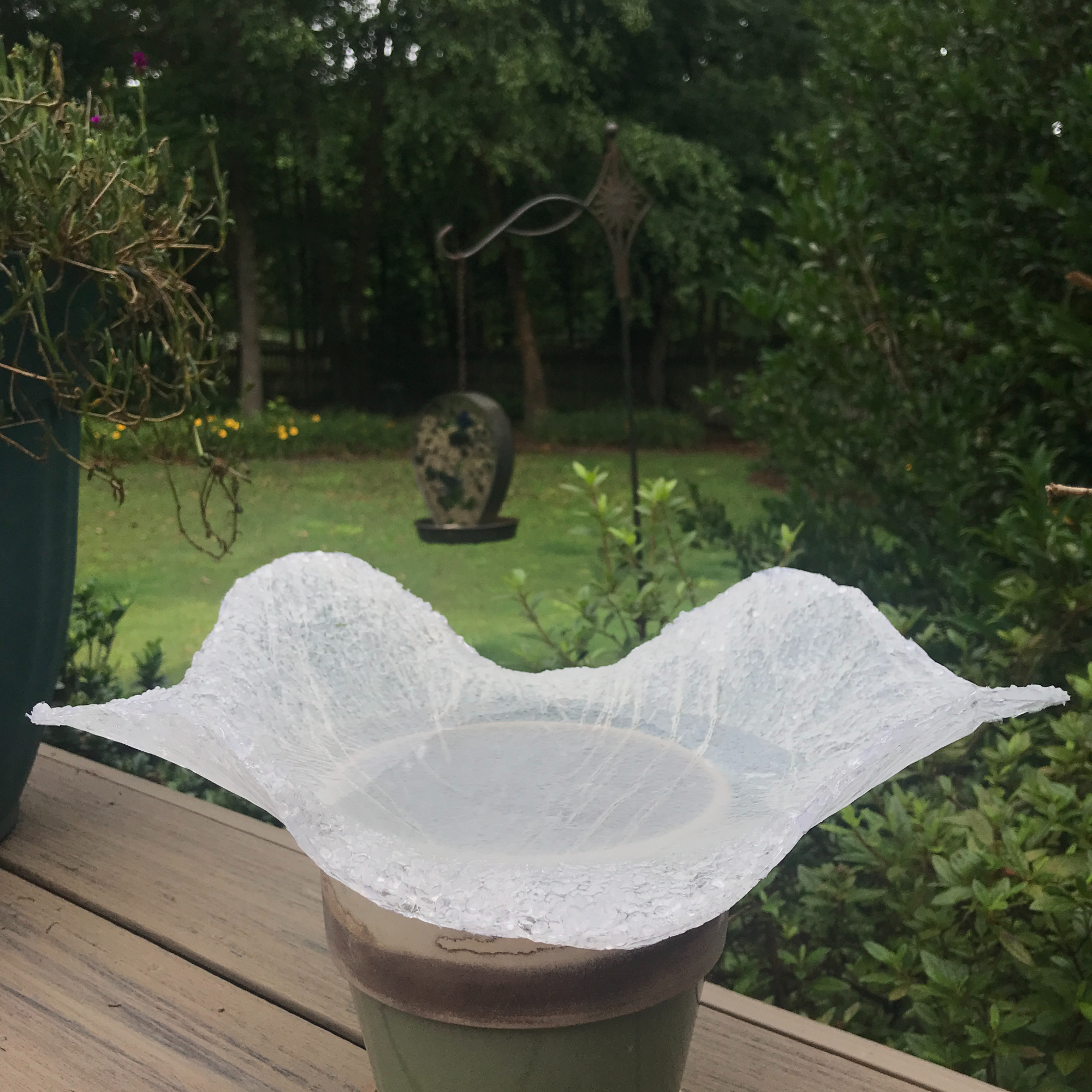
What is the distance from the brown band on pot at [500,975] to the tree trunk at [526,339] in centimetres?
877

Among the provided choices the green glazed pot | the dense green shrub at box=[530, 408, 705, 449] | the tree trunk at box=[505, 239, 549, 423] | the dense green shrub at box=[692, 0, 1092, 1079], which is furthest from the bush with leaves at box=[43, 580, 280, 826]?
the tree trunk at box=[505, 239, 549, 423]

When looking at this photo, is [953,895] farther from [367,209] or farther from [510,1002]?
[367,209]

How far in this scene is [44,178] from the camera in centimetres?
106

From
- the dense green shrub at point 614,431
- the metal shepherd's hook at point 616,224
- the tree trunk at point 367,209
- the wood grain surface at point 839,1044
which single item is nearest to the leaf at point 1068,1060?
the wood grain surface at point 839,1044

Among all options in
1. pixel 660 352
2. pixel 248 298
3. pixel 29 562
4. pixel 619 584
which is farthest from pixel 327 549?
pixel 660 352

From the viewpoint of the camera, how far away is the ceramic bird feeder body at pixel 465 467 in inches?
130

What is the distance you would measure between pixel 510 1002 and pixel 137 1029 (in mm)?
551

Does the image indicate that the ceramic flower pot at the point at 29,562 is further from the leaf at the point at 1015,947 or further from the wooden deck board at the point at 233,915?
the leaf at the point at 1015,947

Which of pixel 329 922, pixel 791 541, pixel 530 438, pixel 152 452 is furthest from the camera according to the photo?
pixel 530 438

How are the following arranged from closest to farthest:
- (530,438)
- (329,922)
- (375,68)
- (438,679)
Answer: (329,922) < (438,679) < (375,68) < (530,438)

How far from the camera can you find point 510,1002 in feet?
1.73

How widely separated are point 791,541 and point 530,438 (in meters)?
7.47

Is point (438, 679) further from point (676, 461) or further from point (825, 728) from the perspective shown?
point (676, 461)

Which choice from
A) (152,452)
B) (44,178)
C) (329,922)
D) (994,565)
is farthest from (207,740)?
(994,565)
